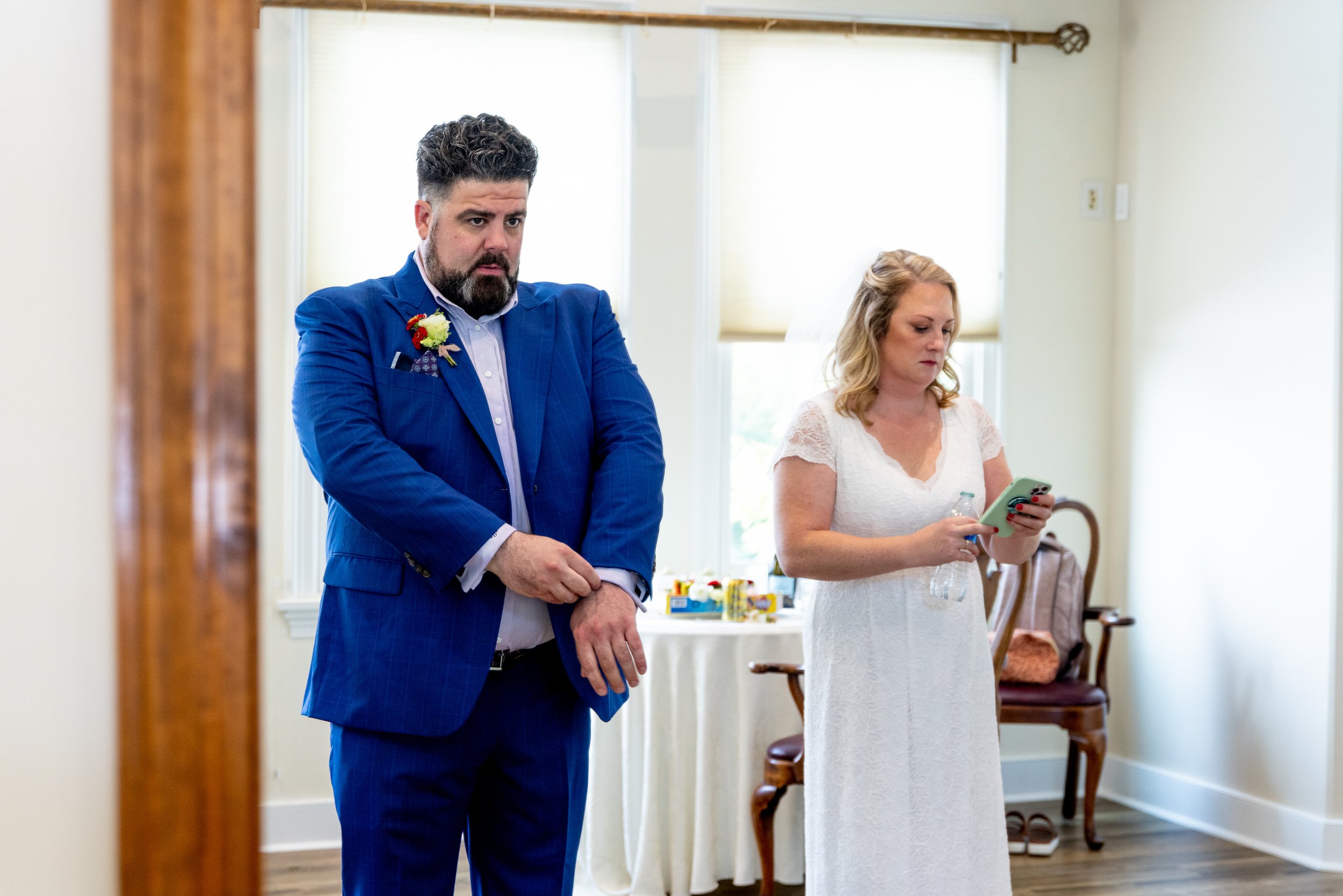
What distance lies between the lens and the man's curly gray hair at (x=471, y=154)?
150cm

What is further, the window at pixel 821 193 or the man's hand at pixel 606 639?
the window at pixel 821 193

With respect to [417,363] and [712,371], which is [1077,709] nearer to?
[712,371]

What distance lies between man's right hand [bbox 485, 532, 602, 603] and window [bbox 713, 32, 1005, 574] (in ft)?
9.31

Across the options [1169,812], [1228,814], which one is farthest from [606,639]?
[1169,812]

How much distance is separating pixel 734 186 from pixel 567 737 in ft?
10.1

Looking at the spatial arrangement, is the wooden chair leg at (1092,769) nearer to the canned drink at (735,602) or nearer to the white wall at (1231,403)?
the white wall at (1231,403)

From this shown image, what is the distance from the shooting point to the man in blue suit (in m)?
1.40

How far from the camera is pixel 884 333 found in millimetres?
2188

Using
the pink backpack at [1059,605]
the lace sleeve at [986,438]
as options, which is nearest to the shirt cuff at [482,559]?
the lace sleeve at [986,438]

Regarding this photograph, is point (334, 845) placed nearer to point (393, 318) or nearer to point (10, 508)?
point (393, 318)

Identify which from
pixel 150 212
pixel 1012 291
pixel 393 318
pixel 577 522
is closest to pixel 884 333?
pixel 577 522

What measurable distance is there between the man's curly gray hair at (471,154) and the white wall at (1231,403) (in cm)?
303

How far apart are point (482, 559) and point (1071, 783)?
3.42 meters

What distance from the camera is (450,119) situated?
405 centimetres
